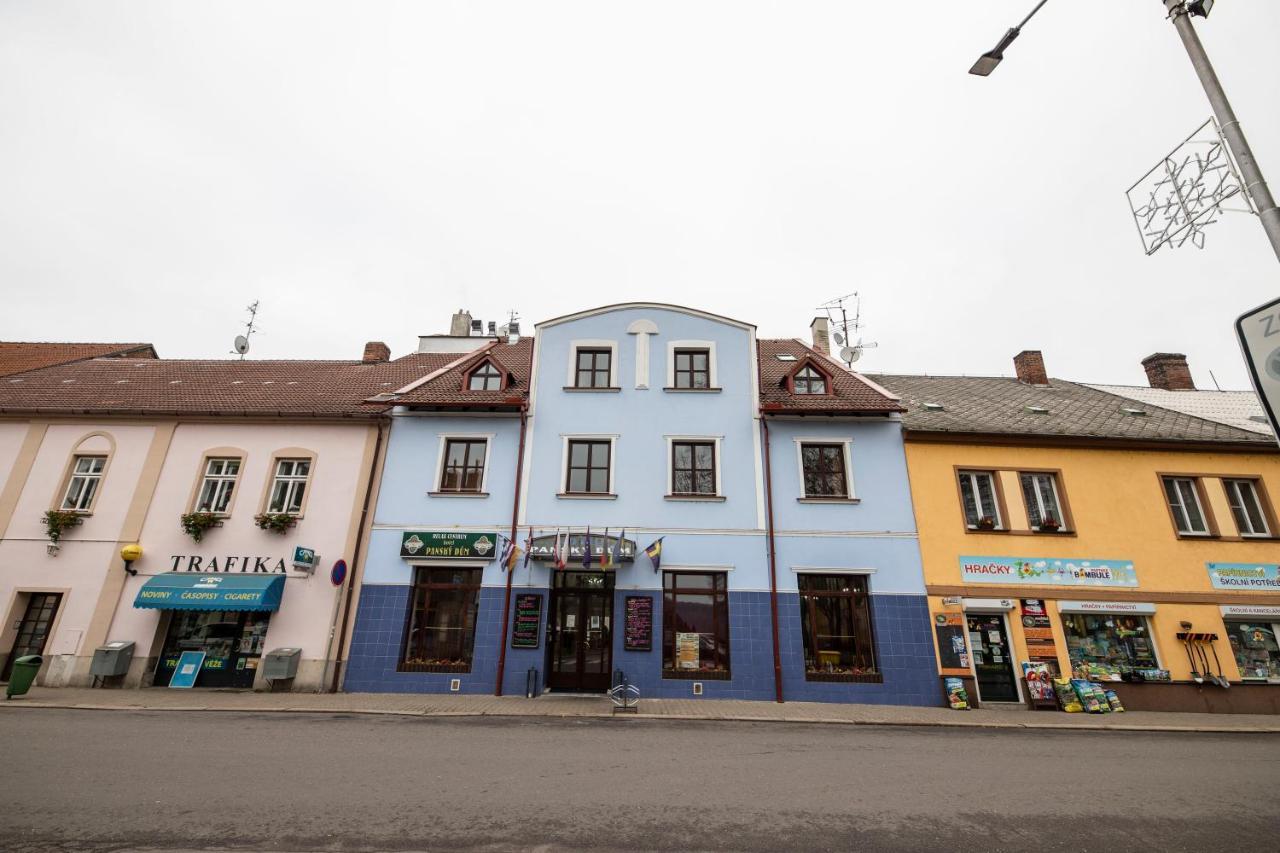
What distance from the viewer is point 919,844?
5820 mm

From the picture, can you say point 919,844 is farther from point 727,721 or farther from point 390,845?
point 727,721

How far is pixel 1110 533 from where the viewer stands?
14.8 meters

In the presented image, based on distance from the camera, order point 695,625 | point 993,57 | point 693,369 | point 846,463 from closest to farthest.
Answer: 1. point 993,57
2. point 695,625
3. point 846,463
4. point 693,369

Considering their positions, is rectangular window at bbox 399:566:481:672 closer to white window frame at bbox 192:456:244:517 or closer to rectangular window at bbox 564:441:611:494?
rectangular window at bbox 564:441:611:494

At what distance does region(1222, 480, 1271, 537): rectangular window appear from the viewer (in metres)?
15.1

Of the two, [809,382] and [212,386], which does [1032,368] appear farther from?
[212,386]

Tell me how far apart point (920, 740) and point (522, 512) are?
33.5 ft

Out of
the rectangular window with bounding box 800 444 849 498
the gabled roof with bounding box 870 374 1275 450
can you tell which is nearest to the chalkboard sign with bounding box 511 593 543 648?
the rectangular window with bounding box 800 444 849 498

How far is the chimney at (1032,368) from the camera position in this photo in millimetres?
21266

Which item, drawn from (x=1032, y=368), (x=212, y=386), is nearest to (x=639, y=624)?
(x=212, y=386)

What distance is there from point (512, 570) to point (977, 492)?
12688 mm

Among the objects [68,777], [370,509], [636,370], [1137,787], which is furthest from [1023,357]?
[68,777]

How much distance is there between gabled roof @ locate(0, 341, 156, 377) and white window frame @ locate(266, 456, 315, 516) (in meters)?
12.7

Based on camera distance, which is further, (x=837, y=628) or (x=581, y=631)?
(x=581, y=631)
